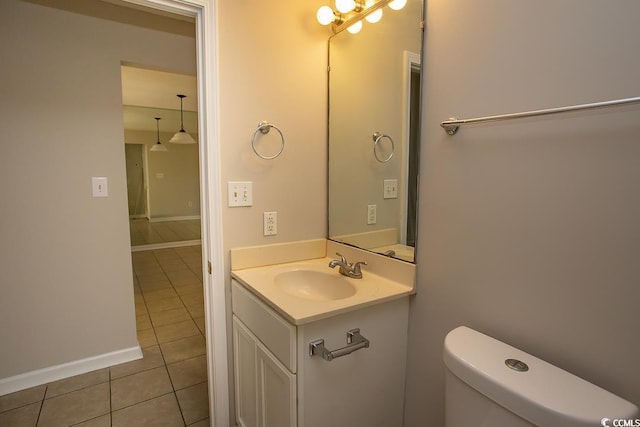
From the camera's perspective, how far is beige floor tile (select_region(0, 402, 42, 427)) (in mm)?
1729

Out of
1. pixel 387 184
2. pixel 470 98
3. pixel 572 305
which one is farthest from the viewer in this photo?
pixel 387 184

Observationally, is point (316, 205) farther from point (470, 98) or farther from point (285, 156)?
point (470, 98)

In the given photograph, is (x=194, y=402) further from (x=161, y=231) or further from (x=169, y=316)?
(x=161, y=231)

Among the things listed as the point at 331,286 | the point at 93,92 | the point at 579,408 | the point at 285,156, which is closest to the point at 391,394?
the point at 331,286

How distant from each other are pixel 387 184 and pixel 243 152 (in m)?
0.70

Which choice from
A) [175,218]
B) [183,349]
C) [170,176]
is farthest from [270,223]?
[175,218]

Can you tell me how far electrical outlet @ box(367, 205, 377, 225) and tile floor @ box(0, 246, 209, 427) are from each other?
4.65ft

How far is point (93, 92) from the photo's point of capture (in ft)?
6.73

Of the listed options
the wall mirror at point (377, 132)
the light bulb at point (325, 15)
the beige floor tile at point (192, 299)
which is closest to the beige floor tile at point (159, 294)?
the beige floor tile at point (192, 299)

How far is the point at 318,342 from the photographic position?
111 cm

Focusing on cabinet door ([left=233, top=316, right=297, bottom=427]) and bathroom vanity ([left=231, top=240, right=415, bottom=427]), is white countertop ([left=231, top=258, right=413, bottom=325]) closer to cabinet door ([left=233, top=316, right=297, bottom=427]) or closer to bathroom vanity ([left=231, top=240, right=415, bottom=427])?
bathroom vanity ([left=231, top=240, right=415, bottom=427])

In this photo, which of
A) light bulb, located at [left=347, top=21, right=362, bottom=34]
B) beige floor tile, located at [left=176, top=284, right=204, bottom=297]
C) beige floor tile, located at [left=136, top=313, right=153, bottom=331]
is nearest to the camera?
light bulb, located at [left=347, top=21, right=362, bottom=34]

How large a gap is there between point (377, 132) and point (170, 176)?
6.05 meters

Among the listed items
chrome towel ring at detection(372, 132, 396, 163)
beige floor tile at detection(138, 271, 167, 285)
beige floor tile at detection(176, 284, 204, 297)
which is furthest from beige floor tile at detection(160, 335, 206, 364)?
chrome towel ring at detection(372, 132, 396, 163)
